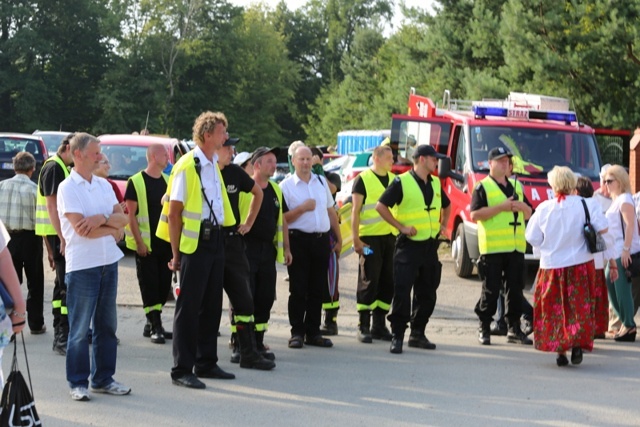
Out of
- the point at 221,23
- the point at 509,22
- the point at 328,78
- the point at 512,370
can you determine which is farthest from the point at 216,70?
the point at 512,370

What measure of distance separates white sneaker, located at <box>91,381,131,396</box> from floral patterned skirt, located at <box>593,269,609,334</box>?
4.49 m

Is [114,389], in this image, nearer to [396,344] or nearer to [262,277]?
[262,277]

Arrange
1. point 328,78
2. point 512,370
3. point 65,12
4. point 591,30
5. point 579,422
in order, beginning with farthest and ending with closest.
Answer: point 328,78, point 65,12, point 591,30, point 512,370, point 579,422

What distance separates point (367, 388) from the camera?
28.0 ft

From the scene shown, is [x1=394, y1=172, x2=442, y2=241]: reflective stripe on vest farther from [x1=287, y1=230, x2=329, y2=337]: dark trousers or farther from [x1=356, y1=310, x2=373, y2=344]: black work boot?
[x1=356, y1=310, x2=373, y2=344]: black work boot

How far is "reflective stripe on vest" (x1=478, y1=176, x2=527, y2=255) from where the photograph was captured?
1059cm

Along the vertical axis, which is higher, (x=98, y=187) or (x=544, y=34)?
(x=544, y=34)

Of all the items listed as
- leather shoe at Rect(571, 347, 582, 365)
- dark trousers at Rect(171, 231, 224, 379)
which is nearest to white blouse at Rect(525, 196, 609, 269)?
leather shoe at Rect(571, 347, 582, 365)

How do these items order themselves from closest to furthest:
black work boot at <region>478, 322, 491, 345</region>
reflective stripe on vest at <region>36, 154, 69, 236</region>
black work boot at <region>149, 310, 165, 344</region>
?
reflective stripe on vest at <region>36, 154, 69, 236</region>, black work boot at <region>149, 310, 165, 344</region>, black work boot at <region>478, 322, 491, 345</region>

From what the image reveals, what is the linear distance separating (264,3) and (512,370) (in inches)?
3344

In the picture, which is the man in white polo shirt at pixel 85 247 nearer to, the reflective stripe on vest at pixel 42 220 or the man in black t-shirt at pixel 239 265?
the man in black t-shirt at pixel 239 265

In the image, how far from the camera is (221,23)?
242 ft

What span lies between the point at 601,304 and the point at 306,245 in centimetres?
280

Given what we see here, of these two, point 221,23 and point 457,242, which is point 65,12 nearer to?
point 221,23
